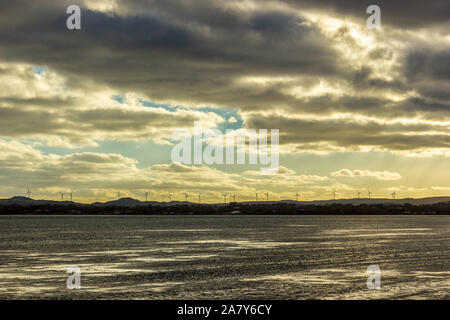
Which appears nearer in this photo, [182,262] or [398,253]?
[182,262]

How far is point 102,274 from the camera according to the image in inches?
3000

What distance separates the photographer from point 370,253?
11069 cm

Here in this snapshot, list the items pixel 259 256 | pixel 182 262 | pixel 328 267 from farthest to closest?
pixel 259 256, pixel 182 262, pixel 328 267

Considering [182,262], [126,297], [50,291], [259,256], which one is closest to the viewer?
[126,297]

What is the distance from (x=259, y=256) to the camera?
105 meters

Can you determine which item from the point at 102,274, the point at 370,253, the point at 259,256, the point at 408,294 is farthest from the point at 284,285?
the point at 370,253

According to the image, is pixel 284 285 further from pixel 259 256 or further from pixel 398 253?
pixel 398 253

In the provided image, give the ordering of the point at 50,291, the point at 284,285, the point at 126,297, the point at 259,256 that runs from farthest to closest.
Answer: the point at 259,256, the point at 284,285, the point at 50,291, the point at 126,297
